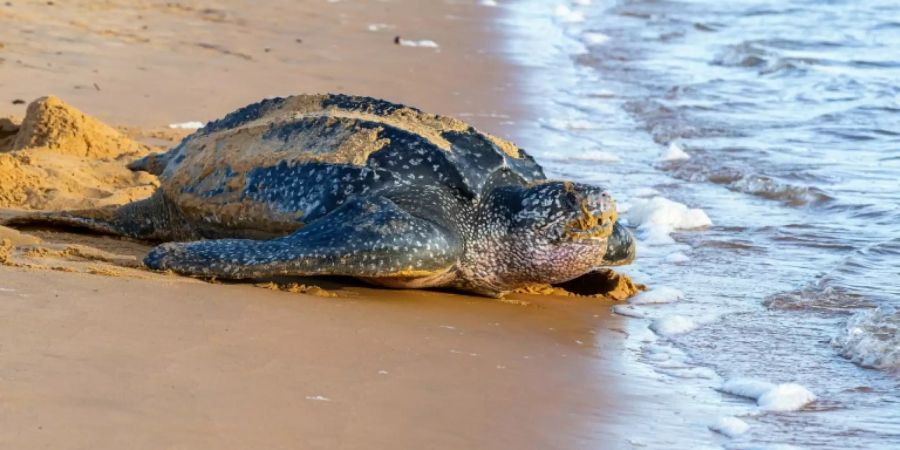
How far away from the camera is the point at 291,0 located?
43.7ft

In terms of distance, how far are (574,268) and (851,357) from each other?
1.04 meters

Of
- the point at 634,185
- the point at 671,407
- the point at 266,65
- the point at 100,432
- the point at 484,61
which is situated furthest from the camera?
the point at 484,61

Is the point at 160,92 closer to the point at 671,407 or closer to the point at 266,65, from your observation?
the point at 266,65

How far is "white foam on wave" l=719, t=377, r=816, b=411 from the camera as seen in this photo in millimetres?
3496

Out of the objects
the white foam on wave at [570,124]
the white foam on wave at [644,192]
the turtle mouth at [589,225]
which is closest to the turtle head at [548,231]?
the turtle mouth at [589,225]

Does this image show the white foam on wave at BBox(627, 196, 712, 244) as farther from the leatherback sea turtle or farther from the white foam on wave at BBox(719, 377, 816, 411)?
the white foam on wave at BBox(719, 377, 816, 411)

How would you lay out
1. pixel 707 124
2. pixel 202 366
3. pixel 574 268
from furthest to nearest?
1. pixel 707 124
2. pixel 574 268
3. pixel 202 366

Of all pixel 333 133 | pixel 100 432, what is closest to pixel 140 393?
pixel 100 432

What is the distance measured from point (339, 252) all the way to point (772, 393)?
1.48 metres

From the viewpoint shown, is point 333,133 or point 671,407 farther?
point 333,133

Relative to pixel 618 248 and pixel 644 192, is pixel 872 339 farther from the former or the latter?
pixel 644 192

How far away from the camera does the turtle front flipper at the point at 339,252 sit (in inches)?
161

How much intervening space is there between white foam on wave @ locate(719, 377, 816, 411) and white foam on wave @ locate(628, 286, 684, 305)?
38.7 inches

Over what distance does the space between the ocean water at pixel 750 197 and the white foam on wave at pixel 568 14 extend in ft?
3.07
